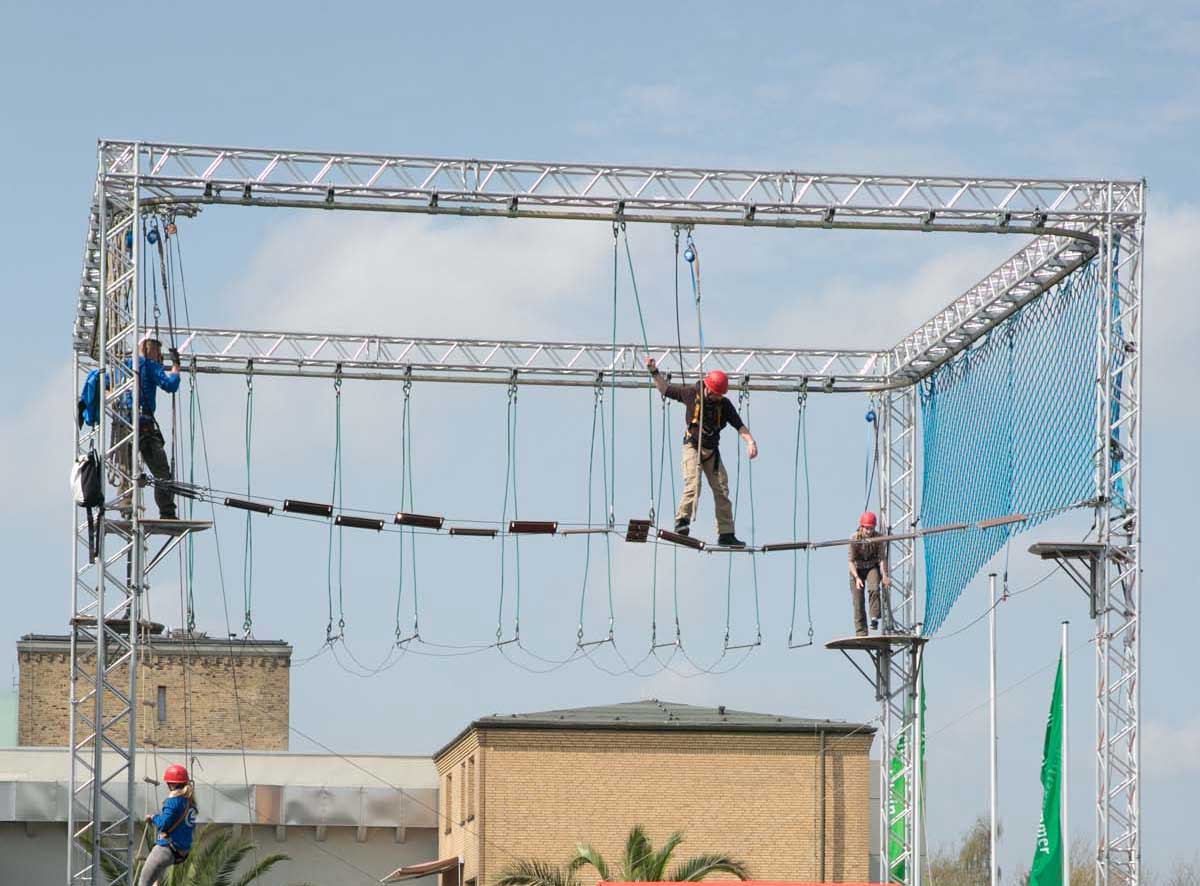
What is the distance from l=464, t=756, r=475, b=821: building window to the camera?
1775 inches

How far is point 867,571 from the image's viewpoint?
28.5m

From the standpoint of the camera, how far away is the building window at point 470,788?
45094 millimetres

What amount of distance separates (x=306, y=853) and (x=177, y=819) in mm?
28614

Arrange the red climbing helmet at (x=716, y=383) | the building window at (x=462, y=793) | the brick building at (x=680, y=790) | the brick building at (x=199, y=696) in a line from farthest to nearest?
1. the brick building at (x=199, y=696)
2. the building window at (x=462, y=793)
3. the brick building at (x=680, y=790)
4. the red climbing helmet at (x=716, y=383)

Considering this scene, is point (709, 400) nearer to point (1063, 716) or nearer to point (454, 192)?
point (454, 192)

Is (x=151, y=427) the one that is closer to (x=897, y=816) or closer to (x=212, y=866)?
(x=897, y=816)

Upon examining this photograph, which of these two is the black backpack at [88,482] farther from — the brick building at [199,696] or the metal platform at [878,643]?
the brick building at [199,696]

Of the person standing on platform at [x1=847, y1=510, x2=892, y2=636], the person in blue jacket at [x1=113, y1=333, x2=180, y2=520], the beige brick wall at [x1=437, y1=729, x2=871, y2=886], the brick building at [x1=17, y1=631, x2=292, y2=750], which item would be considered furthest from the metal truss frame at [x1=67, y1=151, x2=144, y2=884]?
the brick building at [x1=17, y1=631, x2=292, y2=750]

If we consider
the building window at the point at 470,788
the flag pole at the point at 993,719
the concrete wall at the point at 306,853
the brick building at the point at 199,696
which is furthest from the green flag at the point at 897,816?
the brick building at the point at 199,696

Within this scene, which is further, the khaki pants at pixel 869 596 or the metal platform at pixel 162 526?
the khaki pants at pixel 869 596

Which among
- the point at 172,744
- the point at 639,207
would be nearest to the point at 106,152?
the point at 639,207

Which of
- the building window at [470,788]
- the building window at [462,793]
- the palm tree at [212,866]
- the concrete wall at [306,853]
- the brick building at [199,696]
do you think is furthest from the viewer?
the brick building at [199,696]

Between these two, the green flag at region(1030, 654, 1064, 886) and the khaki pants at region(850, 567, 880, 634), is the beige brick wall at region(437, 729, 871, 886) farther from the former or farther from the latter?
the green flag at region(1030, 654, 1064, 886)

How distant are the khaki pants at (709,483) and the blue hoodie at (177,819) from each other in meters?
6.03
